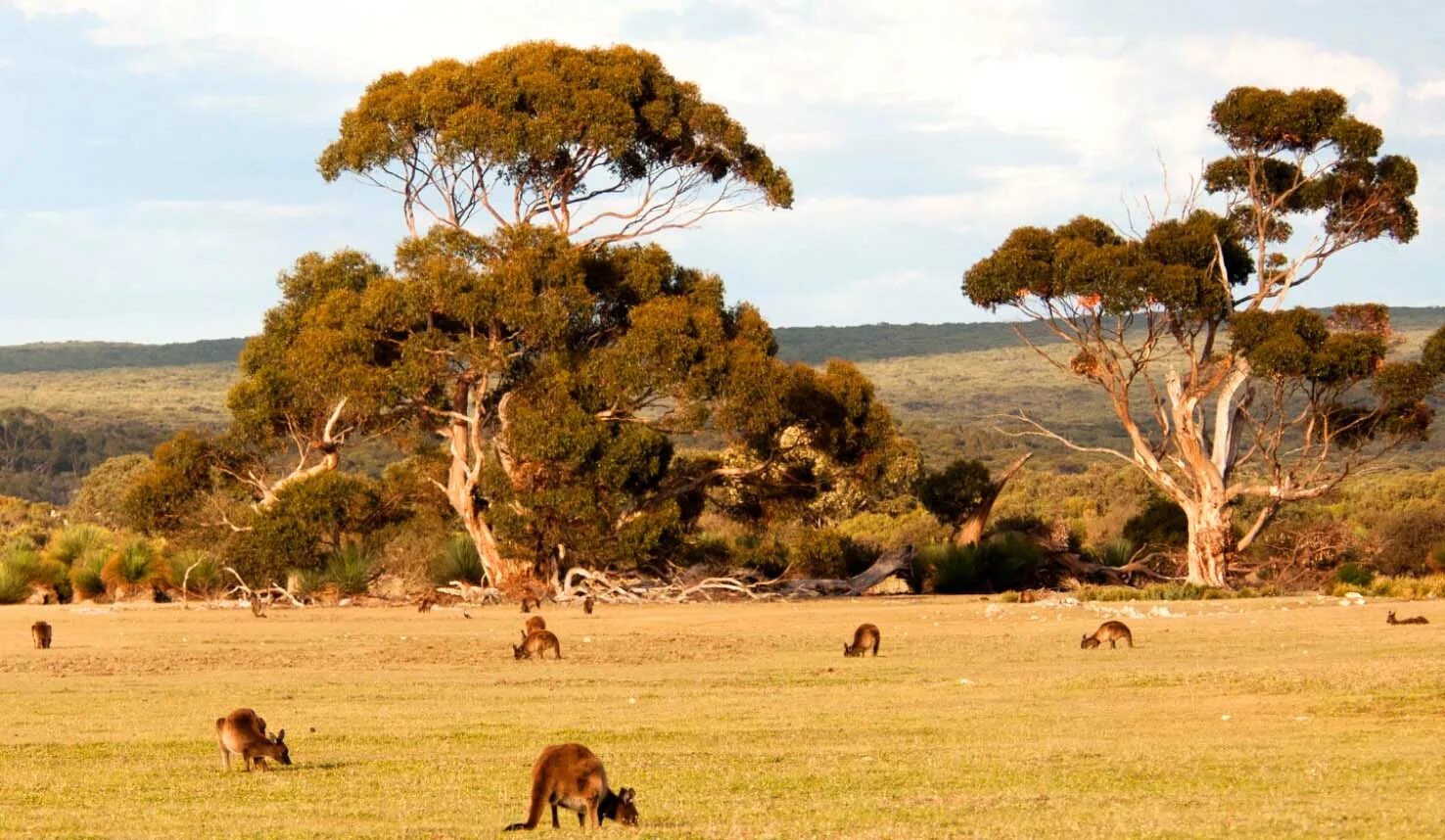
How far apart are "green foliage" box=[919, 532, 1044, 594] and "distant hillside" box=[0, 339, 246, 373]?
134579 millimetres

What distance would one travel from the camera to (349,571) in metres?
41.3

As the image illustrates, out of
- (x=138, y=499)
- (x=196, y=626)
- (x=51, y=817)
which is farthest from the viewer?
(x=138, y=499)

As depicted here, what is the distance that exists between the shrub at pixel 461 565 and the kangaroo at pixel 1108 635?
21.6m

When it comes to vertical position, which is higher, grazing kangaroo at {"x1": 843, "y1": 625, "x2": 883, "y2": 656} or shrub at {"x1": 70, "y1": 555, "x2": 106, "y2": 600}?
grazing kangaroo at {"x1": 843, "y1": 625, "x2": 883, "y2": 656}

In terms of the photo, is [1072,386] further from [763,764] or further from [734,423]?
[763,764]

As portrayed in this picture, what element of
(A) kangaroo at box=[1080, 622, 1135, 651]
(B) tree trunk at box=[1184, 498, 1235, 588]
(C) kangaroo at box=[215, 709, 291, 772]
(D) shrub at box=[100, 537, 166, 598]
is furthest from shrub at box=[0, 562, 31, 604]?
(C) kangaroo at box=[215, 709, 291, 772]

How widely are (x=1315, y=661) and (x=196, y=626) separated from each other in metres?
19.5

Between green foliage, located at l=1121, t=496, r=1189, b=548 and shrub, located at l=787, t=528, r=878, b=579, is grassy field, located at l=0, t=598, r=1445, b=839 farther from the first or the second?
green foliage, located at l=1121, t=496, r=1189, b=548

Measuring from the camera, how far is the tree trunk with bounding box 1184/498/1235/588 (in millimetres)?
40469

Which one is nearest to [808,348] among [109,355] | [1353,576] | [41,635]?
[109,355]

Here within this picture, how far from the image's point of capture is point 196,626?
32188 millimetres

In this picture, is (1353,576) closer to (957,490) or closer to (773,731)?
(957,490)

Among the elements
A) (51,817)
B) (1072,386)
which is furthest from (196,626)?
(1072,386)

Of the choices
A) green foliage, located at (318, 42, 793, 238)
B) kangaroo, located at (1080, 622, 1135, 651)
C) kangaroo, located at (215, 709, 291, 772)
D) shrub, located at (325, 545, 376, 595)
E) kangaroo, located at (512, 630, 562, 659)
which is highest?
green foliage, located at (318, 42, 793, 238)
